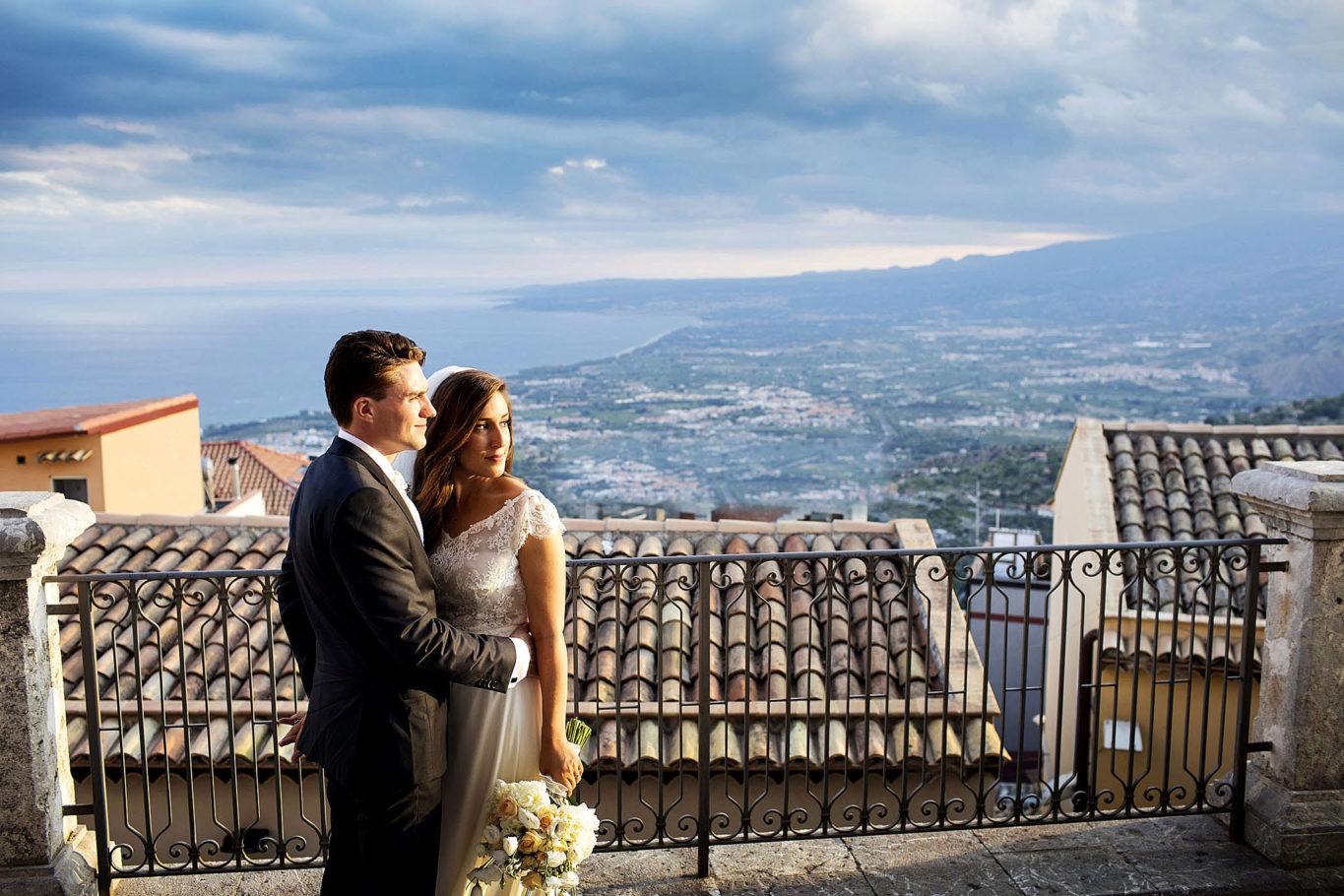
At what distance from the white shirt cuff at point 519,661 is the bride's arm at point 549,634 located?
42 mm

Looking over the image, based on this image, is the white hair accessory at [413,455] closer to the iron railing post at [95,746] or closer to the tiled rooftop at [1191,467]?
Answer: the iron railing post at [95,746]

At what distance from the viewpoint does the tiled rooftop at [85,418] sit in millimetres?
17750

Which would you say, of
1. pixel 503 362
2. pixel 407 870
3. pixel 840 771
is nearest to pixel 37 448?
pixel 840 771

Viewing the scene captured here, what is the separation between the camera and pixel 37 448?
18.0 m

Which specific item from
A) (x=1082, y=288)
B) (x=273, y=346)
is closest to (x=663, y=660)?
(x=1082, y=288)

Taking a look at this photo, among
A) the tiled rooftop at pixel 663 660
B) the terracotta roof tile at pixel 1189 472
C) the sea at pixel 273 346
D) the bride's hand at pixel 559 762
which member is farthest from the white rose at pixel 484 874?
the sea at pixel 273 346

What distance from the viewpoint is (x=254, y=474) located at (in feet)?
95.5

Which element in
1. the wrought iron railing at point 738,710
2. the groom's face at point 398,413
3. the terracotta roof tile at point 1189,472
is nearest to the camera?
the groom's face at point 398,413

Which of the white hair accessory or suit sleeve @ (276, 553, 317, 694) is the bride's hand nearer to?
suit sleeve @ (276, 553, 317, 694)

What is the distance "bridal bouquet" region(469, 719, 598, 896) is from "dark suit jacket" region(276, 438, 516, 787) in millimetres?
191

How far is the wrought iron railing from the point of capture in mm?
3158

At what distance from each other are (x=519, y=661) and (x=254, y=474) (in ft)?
97.3

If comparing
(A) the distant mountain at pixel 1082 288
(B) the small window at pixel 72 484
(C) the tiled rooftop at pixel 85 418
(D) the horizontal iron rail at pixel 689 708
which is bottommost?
(B) the small window at pixel 72 484

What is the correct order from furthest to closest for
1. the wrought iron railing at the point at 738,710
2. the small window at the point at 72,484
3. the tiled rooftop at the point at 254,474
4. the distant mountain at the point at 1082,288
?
1. the distant mountain at the point at 1082,288
2. the tiled rooftop at the point at 254,474
3. the small window at the point at 72,484
4. the wrought iron railing at the point at 738,710
